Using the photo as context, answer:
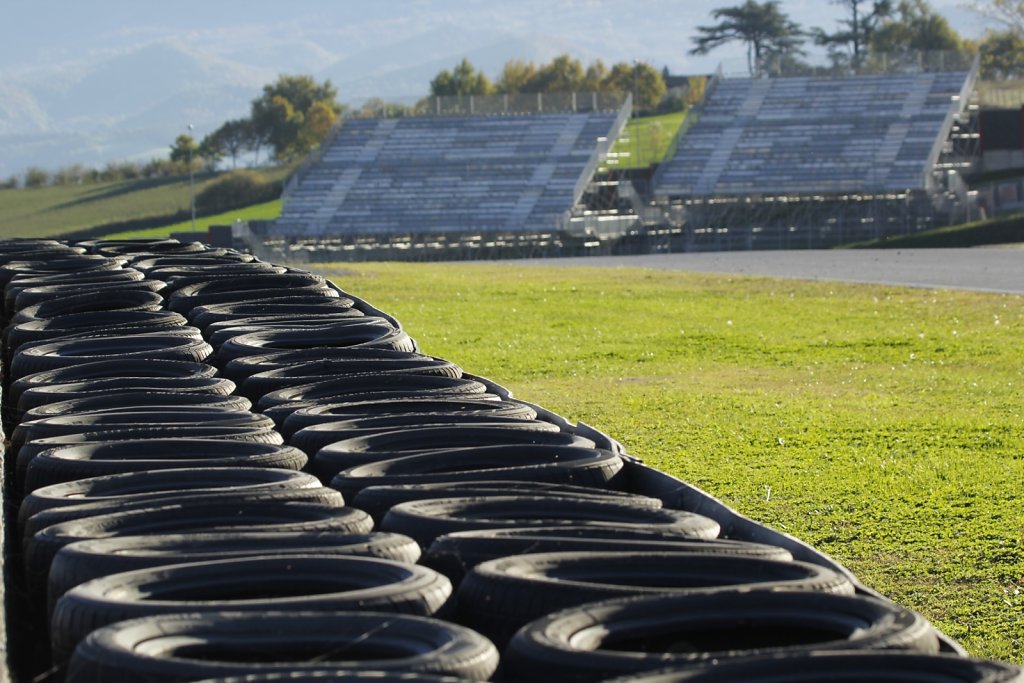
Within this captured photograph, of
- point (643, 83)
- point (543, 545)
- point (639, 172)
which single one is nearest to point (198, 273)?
point (543, 545)

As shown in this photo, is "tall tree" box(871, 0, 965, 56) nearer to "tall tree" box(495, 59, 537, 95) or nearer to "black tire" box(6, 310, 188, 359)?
"tall tree" box(495, 59, 537, 95)

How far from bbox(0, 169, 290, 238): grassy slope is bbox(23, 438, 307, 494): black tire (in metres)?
69.4

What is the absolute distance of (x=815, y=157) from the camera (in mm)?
59406

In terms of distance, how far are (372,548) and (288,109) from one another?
108202 mm

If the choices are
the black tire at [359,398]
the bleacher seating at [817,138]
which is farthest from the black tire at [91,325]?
the bleacher seating at [817,138]

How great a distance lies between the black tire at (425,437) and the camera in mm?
5574

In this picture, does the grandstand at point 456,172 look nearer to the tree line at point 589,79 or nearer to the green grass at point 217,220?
the green grass at point 217,220

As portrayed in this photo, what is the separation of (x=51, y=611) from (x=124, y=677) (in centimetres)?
100

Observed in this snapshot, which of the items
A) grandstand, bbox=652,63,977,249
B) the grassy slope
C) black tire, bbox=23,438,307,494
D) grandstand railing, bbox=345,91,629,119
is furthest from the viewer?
the grassy slope

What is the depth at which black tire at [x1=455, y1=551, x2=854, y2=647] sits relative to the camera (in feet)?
12.0

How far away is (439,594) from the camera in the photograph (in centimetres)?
368

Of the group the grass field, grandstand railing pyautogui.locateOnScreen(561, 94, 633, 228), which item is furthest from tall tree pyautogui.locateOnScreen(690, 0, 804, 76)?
the grass field

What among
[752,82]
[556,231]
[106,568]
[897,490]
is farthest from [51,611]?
[752,82]

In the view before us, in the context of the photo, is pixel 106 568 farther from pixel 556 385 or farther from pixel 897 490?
pixel 556 385
